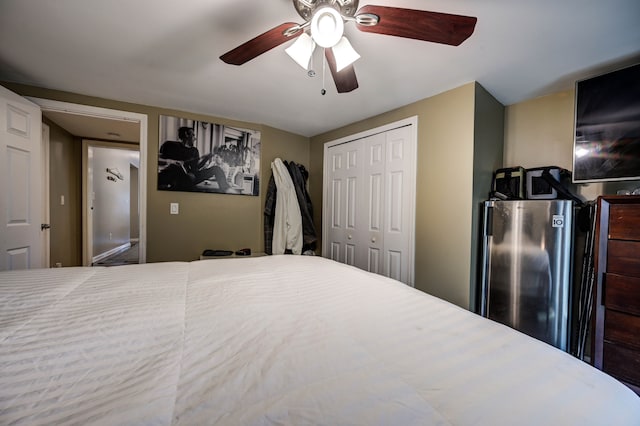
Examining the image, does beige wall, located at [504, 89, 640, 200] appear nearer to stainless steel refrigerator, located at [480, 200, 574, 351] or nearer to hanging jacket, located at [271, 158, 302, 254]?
stainless steel refrigerator, located at [480, 200, 574, 351]

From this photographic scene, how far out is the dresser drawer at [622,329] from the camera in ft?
4.24

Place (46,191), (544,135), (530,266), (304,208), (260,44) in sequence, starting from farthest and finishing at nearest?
(304,208) < (46,191) < (544,135) < (530,266) < (260,44)

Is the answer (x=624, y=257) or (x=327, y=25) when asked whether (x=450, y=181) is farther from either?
(x=327, y=25)

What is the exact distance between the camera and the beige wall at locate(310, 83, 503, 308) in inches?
74.5

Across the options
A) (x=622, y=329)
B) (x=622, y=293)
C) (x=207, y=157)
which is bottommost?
(x=622, y=329)

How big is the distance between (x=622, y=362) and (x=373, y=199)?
1.92 m

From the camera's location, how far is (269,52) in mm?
1585

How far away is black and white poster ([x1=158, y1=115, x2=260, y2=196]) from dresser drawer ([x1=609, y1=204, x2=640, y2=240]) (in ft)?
9.56

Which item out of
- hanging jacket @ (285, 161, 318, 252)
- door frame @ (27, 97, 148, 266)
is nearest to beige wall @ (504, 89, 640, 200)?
hanging jacket @ (285, 161, 318, 252)

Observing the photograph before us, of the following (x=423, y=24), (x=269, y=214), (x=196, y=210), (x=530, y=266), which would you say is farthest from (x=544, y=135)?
(x=196, y=210)

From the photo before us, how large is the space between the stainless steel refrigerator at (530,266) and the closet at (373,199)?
0.60 m

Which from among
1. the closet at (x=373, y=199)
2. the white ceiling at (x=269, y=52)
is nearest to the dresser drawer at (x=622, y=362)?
the closet at (x=373, y=199)

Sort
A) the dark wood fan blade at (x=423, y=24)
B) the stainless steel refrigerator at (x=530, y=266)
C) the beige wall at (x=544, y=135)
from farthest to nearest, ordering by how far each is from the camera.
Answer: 1. the beige wall at (x=544, y=135)
2. the stainless steel refrigerator at (x=530, y=266)
3. the dark wood fan blade at (x=423, y=24)

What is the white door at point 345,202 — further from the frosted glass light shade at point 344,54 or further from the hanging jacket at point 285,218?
the frosted glass light shade at point 344,54
